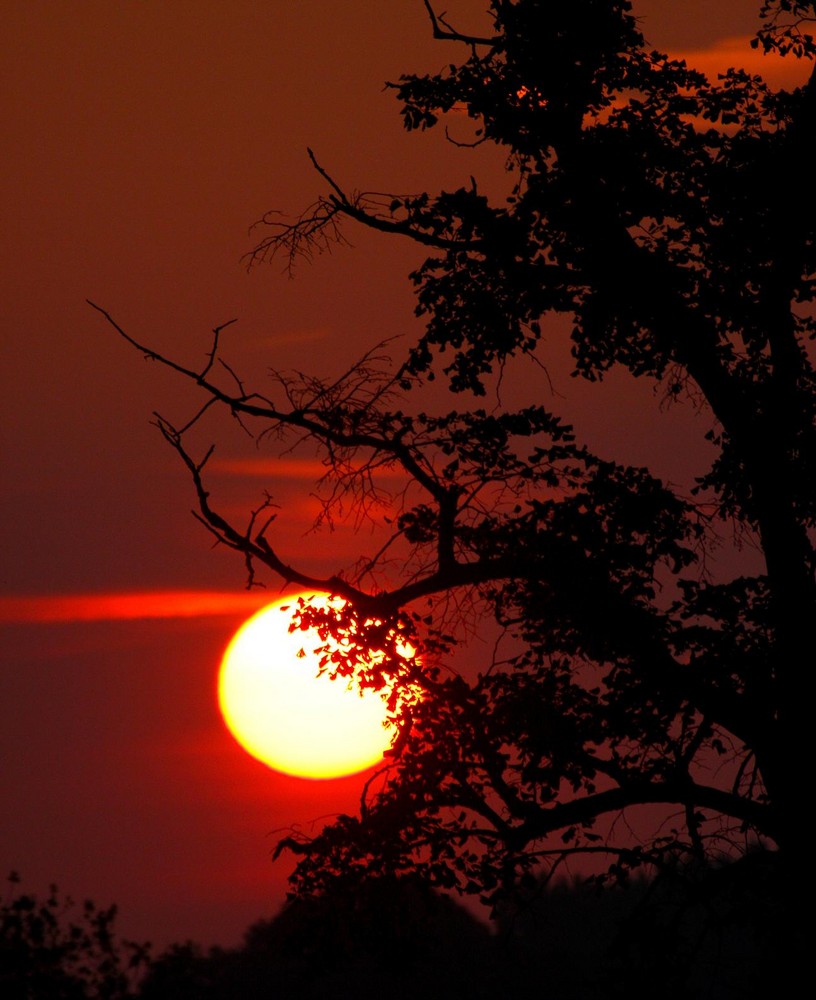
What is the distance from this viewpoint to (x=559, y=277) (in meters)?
17.0

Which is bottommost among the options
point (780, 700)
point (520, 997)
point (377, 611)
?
point (520, 997)

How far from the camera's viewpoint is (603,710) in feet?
50.4

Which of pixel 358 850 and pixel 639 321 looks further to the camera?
pixel 639 321

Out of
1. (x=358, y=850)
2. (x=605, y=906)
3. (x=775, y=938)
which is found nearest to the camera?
(x=775, y=938)

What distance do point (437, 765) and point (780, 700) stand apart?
3818mm

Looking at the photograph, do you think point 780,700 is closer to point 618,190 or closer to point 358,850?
point 358,850

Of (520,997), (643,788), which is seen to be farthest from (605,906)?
(643,788)

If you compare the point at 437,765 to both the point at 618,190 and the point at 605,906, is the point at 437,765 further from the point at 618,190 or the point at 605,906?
the point at 605,906

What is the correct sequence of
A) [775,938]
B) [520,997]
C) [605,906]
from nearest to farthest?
[775,938] → [520,997] → [605,906]

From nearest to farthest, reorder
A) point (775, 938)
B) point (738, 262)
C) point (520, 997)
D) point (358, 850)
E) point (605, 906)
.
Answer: point (775, 938)
point (358, 850)
point (738, 262)
point (520, 997)
point (605, 906)

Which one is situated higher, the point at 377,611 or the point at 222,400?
the point at 222,400

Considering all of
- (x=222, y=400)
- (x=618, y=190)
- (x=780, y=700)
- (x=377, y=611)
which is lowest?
(x=780, y=700)

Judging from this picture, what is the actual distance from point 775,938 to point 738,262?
7752mm

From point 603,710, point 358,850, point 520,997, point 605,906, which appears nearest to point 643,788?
point 603,710
